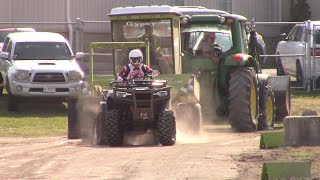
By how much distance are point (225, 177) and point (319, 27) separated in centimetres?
1705

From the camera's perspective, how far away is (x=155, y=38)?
17547 mm

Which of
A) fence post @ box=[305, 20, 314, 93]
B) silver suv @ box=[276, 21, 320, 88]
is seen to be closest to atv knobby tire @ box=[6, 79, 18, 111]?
silver suv @ box=[276, 21, 320, 88]

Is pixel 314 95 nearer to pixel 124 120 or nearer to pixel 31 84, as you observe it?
pixel 31 84

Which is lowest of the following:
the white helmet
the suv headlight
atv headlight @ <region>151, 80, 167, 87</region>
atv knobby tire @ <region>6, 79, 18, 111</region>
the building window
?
atv knobby tire @ <region>6, 79, 18, 111</region>

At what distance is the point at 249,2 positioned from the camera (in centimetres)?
3584

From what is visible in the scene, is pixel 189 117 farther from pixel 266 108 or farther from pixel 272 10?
pixel 272 10

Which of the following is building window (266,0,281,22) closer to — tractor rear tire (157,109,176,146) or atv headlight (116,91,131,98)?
tractor rear tire (157,109,176,146)

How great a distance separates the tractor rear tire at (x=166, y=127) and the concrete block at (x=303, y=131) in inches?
75.5

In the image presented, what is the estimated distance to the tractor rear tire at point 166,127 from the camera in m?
15.2

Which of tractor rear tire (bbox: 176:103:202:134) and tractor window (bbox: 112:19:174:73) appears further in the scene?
tractor window (bbox: 112:19:174:73)

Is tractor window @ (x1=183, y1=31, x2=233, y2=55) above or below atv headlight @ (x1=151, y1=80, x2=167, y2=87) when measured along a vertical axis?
above

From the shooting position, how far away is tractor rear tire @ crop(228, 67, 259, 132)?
18094 millimetres

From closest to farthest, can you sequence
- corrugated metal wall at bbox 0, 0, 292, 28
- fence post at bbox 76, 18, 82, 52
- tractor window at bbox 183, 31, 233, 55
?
tractor window at bbox 183, 31, 233, 55, fence post at bbox 76, 18, 82, 52, corrugated metal wall at bbox 0, 0, 292, 28

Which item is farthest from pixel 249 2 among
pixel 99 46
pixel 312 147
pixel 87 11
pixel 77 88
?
pixel 312 147
